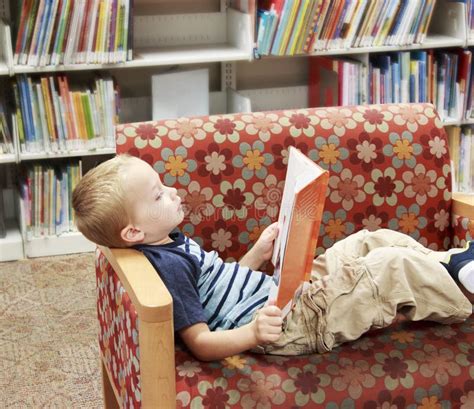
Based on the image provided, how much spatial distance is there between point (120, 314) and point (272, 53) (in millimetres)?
1859

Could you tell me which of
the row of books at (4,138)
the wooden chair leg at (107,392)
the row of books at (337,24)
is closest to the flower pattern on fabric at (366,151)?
the wooden chair leg at (107,392)

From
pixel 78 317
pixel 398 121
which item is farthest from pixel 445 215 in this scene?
pixel 78 317

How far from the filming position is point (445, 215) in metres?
2.34

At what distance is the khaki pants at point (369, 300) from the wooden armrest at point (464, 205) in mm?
373

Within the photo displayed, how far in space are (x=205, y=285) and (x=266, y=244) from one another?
0.21 metres

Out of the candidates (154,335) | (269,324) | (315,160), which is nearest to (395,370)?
(269,324)

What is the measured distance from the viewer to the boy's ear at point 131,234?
5.98 feet

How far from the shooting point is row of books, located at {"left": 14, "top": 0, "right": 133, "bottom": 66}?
3.18 m

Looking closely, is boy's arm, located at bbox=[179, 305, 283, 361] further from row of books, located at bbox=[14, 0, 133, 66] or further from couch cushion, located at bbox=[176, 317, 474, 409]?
row of books, located at bbox=[14, 0, 133, 66]

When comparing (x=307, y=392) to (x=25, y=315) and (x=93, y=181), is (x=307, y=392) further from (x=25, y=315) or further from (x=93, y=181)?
(x=25, y=315)

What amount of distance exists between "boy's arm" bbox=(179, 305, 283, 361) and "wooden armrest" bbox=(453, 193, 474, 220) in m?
0.79

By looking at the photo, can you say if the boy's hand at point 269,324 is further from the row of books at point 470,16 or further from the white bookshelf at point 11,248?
the row of books at point 470,16

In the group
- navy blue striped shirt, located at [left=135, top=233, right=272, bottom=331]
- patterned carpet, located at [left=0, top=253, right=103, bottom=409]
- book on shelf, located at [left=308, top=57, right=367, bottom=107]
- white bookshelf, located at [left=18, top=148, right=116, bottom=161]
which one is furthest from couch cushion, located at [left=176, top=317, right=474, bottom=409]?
book on shelf, located at [left=308, top=57, right=367, bottom=107]

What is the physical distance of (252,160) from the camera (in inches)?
86.0
